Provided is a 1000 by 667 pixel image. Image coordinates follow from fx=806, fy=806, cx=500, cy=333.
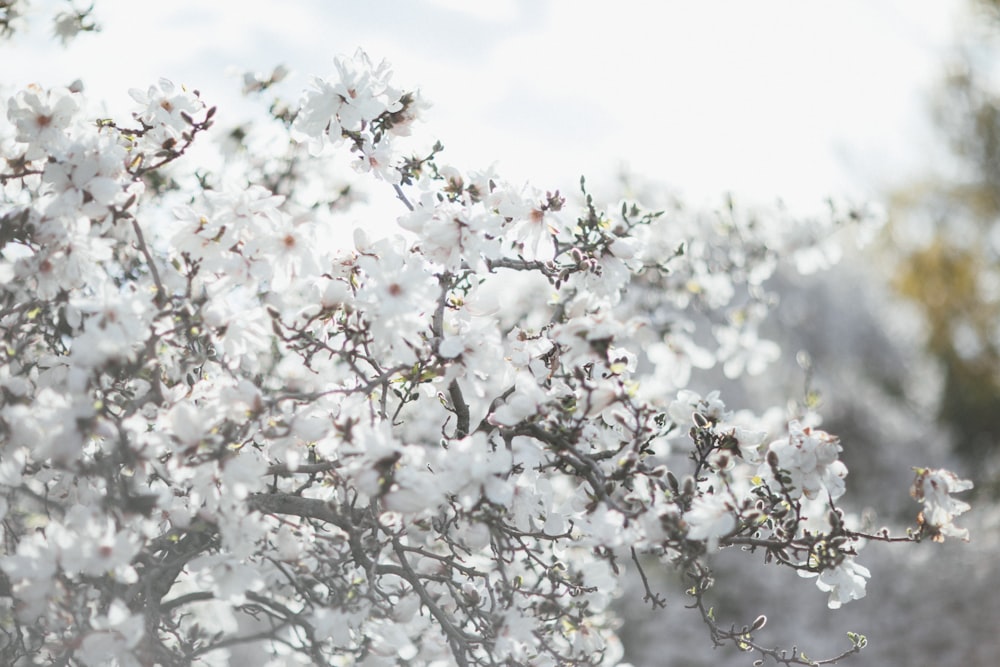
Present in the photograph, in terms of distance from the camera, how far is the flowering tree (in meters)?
1.50

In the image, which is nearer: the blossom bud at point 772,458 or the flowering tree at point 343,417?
the flowering tree at point 343,417

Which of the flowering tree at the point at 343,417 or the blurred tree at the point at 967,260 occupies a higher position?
the blurred tree at the point at 967,260

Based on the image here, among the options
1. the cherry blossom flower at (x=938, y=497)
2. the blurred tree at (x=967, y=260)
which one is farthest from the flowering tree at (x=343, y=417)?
the blurred tree at (x=967, y=260)

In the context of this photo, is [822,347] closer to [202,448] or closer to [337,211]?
[337,211]

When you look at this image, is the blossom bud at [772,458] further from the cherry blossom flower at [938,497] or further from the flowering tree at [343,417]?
the cherry blossom flower at [938,497]

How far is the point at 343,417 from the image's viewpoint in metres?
1.62

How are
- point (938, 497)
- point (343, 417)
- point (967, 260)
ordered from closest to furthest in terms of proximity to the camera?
point (343, 417) < point (938, 497) < point (967, 260)

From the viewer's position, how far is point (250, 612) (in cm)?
221

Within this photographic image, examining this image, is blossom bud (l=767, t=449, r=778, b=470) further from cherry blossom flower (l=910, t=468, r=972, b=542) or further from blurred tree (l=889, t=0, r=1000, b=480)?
blurred tree (l=889, t=0, r=1000, b=480)

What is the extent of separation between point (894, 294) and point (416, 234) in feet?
46.4

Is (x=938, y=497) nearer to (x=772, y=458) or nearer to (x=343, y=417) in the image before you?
(x=772, y=458)

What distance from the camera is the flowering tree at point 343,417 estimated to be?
1497mm

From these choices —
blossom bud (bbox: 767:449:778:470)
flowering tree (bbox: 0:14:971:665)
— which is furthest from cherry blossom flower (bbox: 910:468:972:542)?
blossom bud (bbox: 767:449:778:470)

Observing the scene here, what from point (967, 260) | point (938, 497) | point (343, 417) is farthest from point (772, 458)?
point (967, 260)
